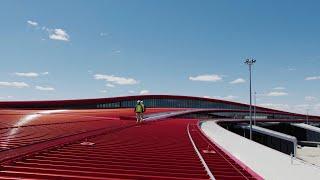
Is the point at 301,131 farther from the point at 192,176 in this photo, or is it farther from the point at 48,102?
the point at 192,176

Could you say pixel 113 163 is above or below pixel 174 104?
below

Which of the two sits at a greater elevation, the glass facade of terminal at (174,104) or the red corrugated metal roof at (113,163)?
the glass facade of terminal at (174,104)

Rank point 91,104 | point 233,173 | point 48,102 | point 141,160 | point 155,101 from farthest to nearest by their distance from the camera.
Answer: point 155,101 → point 91,104 → point 48,102 → point 141,160 → point 233,173

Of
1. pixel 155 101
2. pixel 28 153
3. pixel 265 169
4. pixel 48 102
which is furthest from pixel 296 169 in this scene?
pixel 155 101

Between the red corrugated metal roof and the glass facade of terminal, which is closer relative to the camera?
the red corrugated metal roof

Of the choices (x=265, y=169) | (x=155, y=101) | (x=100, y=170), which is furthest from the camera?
(x=155, y=101)

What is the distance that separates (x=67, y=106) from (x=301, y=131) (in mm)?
40728

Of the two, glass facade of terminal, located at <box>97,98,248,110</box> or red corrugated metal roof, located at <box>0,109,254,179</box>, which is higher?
glass facade of terminal, located at <box>97,98,248,110</box>

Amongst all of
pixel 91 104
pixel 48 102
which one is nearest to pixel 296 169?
pixel 48 102

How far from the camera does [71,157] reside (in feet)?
33.3

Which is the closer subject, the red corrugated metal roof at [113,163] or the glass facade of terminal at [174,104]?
the red corrugated metal roof at [113,163]

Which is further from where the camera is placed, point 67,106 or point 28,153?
point 67,106

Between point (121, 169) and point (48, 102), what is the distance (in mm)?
56409

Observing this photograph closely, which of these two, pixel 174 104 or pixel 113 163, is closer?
pixel 113 163
